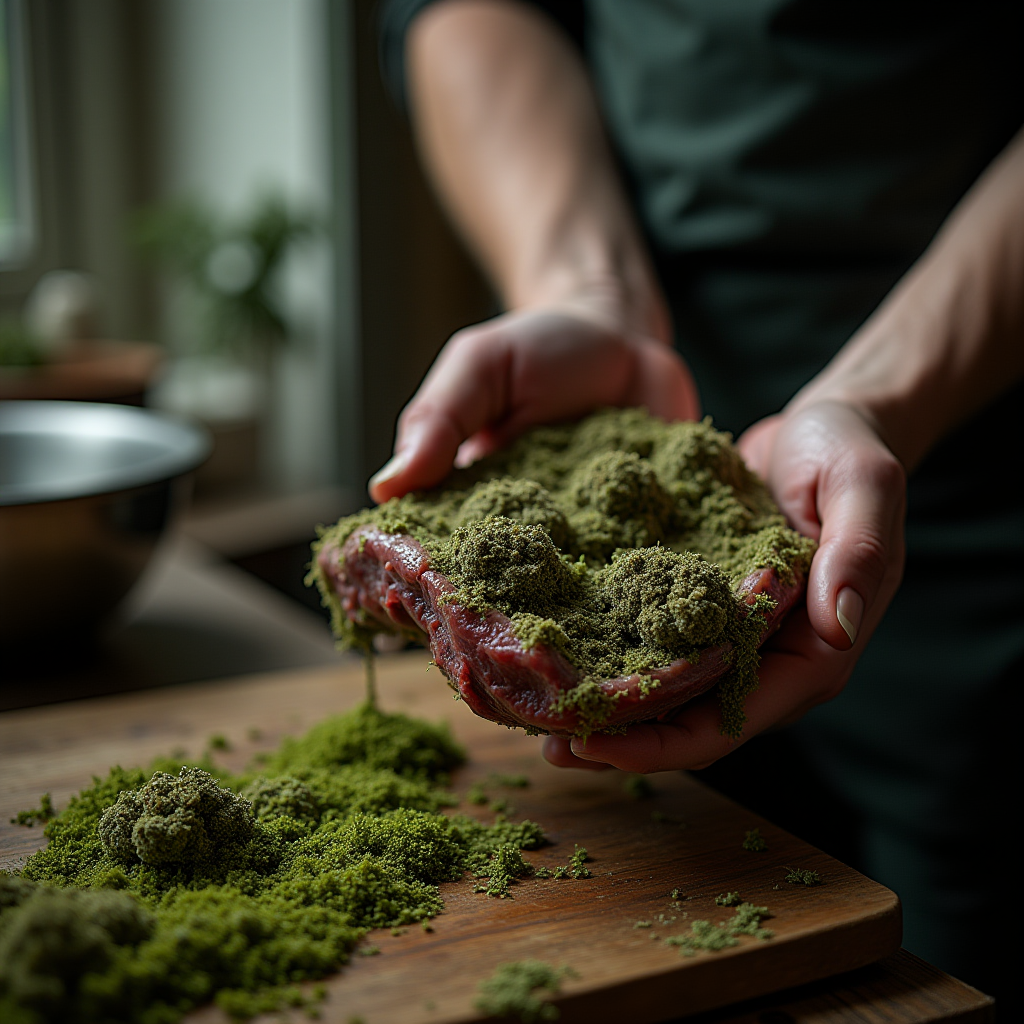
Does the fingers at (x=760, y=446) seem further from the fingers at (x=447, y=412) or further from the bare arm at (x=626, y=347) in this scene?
the fingers at (x=447, y=412)

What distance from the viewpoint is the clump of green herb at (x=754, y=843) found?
3.15ft

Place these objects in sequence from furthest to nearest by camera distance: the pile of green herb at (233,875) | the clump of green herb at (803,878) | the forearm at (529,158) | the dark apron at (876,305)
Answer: the forearm at (529,158)
the dark apron at (876,305)
the clump of green herb at (803,878)
the pile of green herb at (233,875)

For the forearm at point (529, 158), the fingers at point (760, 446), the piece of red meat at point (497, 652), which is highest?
the forearm at point (529, 158)

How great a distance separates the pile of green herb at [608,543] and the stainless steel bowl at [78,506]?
18.2 inches

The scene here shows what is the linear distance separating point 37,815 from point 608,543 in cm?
62

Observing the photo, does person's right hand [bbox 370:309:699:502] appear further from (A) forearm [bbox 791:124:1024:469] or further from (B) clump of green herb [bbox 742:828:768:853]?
(B) clump of green herb [bbox 742:828:768:853]

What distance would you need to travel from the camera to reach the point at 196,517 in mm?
3490

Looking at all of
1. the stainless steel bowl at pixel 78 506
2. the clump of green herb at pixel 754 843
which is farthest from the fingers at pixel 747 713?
the stainless steel bowl at pixel 78 506

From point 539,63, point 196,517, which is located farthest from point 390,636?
point 196,517

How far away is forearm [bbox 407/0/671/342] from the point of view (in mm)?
1592

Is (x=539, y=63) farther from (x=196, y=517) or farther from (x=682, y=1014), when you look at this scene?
(x=196, y=517)

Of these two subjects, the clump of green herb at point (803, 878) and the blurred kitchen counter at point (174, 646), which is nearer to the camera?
the clump of green herb at point (803, 878)

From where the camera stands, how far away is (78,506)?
135 cm

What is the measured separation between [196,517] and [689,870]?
2.87 m
